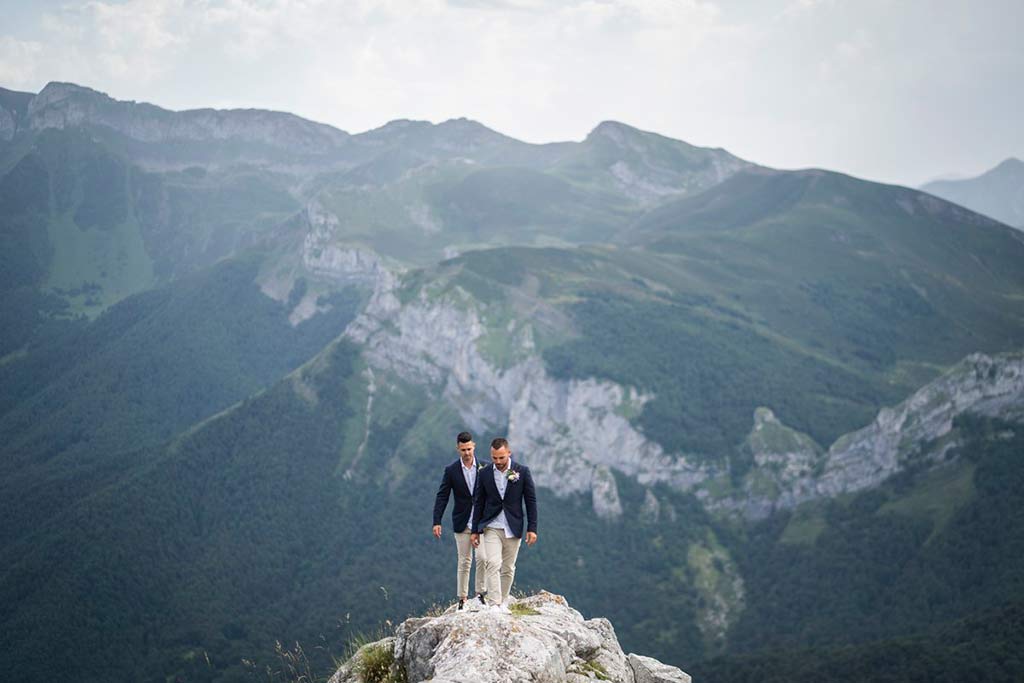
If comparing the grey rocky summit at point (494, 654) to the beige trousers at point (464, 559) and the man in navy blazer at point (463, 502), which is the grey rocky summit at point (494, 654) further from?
the man in navy blazer at point (463, 502)

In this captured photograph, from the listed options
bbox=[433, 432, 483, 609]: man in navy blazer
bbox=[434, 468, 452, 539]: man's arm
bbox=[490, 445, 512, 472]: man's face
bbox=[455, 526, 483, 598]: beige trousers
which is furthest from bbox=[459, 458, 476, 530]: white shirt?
bbox=[490, 445, 512, 472]: man's face

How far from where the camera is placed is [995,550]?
16512cm

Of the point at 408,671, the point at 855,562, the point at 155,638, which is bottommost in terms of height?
the point at 155,638

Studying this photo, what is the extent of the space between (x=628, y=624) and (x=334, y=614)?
2855 inches

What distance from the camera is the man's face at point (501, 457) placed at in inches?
924

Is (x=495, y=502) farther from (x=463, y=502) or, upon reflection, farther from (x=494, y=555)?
(x=494, y=555)

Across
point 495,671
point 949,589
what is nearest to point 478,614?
point 495,671

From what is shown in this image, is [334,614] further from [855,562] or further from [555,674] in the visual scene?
[555,674]

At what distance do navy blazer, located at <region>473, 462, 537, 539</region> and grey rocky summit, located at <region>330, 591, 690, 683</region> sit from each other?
271 cm

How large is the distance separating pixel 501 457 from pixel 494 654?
19.0 feet

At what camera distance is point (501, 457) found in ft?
77.4

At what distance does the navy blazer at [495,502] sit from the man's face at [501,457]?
1.11 ft

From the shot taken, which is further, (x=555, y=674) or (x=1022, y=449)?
(x=1022, y=449)

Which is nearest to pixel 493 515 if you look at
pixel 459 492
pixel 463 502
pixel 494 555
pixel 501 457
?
pixel 463 502
